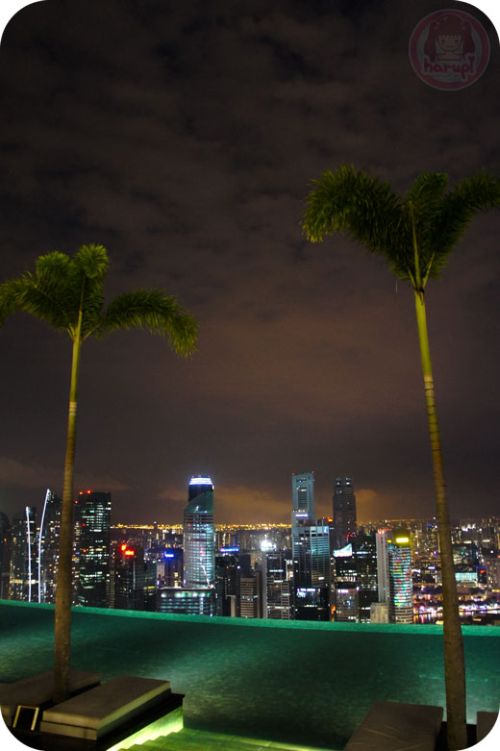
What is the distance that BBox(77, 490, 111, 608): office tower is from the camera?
158 ft

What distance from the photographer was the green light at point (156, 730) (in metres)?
4.24

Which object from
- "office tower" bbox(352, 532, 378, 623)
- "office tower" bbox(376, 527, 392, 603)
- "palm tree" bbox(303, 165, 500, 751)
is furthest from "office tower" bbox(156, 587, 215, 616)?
"palm tree" bbox(303, 165, 500, 751)

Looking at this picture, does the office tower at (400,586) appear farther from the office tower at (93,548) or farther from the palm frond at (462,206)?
the palm frond at (462,206)

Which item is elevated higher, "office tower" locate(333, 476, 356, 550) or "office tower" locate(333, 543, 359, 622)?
"office tower" locate(333, 476, 356, 550)

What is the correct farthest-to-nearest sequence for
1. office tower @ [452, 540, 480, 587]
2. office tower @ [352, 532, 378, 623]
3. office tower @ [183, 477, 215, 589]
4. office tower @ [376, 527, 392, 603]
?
office tower @ [183, 477, 215, 589] < office tower @ [352, 532, 378, 623] < office tower @ [376, 527, 392, 603] < office tower @ [452, 540, 480, 587]

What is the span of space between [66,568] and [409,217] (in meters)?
4.30

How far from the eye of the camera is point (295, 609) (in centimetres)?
5022

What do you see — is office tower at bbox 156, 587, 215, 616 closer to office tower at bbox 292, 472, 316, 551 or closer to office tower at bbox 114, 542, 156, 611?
office tower at bbox 114, 542, 156, 611

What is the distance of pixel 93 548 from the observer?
164 feet

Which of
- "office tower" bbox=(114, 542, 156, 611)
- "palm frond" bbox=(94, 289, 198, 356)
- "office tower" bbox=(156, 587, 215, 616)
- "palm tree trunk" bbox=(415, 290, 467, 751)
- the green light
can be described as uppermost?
"palm frond" bbox=(94, 289, 198, 356)

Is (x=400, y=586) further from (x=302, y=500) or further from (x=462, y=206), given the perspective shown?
(x=462, y=206)

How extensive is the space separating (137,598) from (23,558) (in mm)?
11323

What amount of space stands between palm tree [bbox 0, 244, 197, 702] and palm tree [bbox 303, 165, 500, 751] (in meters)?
2.07

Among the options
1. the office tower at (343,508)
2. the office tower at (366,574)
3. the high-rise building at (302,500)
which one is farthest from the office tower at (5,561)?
the office tower at (343,508)
